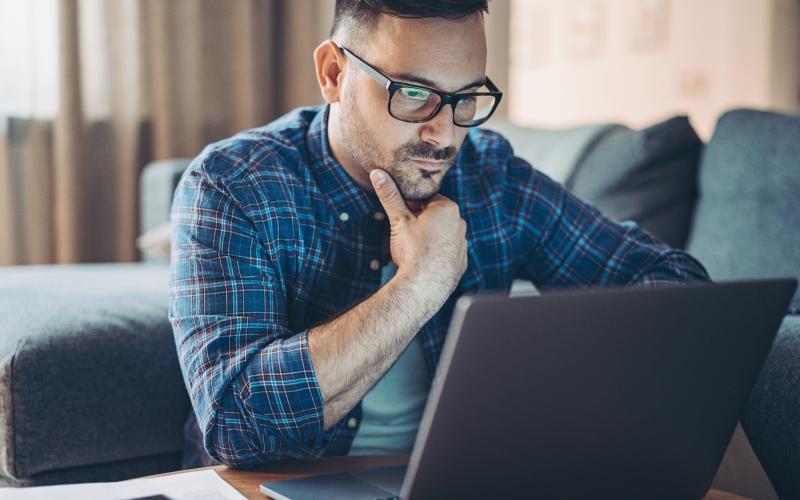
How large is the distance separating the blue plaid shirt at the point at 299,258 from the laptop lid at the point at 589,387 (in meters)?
0.30

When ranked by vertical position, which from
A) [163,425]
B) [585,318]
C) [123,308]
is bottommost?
[163,425]

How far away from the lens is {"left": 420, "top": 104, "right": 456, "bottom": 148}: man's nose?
103 cm

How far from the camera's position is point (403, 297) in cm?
92

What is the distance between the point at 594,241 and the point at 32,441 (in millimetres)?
871

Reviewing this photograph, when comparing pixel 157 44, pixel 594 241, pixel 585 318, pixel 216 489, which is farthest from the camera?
pixel 157 44

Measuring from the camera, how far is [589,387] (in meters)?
0.64

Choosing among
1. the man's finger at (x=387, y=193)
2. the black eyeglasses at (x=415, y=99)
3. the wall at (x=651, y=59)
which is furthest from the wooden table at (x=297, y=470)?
the wall at (x=651, y=59)

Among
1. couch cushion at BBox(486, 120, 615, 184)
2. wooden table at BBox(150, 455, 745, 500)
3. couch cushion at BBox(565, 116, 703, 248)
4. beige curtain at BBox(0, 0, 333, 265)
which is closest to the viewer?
wooden table at BBox(150, 455, 745, 500)

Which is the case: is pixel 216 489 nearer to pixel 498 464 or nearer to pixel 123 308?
pixel 498 464

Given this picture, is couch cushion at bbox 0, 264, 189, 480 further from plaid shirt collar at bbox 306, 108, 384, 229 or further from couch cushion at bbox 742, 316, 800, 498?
couch cushion at bbox 742, 316, 800, 498

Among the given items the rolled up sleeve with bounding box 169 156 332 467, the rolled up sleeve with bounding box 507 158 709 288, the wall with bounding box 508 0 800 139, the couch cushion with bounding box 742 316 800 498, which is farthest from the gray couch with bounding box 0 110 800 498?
the wall with bounding box 508 0 800 139

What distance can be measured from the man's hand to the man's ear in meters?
0.15

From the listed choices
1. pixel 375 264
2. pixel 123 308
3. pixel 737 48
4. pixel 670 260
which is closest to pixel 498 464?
pixel 375 264

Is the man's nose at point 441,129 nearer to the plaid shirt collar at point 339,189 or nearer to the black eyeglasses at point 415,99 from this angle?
the black eyeglasses at point 415,99
